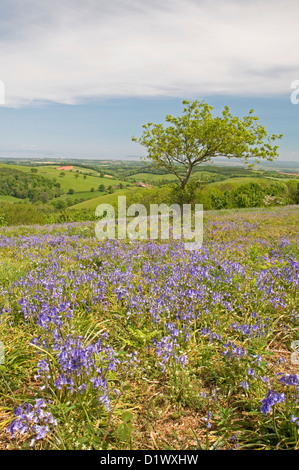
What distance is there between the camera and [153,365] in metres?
3.19

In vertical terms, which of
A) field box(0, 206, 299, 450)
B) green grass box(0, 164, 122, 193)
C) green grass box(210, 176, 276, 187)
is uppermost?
green grass box(0, 164, 122, 193)

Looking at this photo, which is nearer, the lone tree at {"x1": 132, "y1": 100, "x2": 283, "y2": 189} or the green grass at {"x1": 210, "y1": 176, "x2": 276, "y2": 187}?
the lone tree at {"x1": 132, "y1": 100, "x2": 283, "y2": 189}

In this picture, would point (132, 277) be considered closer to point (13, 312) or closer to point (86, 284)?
point (86, 284)

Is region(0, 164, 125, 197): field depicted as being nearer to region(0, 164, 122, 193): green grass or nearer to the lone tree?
region(0, 164, 122, 193): green grass

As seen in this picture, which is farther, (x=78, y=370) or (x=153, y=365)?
(x=153, y=365)

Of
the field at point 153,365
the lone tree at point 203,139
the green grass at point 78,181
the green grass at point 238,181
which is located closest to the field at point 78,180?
the green grass at point 78,181

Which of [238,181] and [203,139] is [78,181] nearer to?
[238,181]

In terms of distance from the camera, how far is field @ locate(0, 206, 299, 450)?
7.55 feet

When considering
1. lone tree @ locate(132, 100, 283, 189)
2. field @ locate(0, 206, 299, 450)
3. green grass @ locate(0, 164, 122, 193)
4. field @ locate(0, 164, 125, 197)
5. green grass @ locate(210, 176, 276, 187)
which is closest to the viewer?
field @ locate(0, 206, 299, 450)

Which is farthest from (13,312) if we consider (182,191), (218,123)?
(218,123)

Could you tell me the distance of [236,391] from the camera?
2.82m

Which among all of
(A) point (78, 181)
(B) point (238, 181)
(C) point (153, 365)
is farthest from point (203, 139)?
(A) point (78, 181)

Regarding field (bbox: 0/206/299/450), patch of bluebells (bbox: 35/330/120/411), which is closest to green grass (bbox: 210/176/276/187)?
field (bbox: 0/206/299/450)
